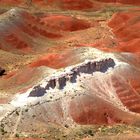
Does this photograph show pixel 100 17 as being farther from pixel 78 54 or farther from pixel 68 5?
pixel 78 54

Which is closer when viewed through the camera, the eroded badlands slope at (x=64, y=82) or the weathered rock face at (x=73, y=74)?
the eroded badlands slope at (x=64, y=82)

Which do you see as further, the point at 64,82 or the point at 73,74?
the point at 73,74

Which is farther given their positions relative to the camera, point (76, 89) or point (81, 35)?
point (81, 35)

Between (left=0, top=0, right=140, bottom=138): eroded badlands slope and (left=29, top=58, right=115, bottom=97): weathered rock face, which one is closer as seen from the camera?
(left=0, top=0, right=140, bottom=138): eroded badlands slope

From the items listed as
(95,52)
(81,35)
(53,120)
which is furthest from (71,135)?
(81,35)

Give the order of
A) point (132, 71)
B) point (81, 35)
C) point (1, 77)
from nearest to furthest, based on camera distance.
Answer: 1. point (132, 71)
2. point (1, 77)
3. point (81, 35)
